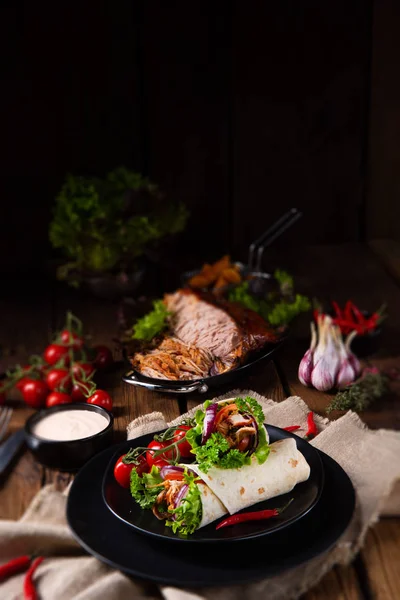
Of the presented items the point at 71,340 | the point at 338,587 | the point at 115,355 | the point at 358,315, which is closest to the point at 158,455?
the point at 338,587

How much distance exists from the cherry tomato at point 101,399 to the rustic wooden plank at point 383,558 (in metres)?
1.05

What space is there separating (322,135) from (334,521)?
3340 millimetres

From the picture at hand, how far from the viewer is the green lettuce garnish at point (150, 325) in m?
3.18

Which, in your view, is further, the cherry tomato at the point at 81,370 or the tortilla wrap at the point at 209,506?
the cherry tomato at the point at 81,370

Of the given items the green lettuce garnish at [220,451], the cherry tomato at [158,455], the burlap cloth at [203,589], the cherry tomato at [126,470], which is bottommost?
the burlap cloth at [203,589]

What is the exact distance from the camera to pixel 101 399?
271 cm

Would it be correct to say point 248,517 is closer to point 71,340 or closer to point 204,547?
point 204,547

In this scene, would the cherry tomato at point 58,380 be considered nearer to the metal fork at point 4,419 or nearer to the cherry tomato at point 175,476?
the metal fork at point 4,419

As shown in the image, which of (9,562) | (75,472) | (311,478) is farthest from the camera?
(75,472)

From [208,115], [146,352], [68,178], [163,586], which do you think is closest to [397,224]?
[208,115]

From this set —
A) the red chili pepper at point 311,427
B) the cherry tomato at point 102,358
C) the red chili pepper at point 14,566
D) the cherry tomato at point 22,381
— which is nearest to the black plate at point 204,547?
the red chili pepper at point 14,566

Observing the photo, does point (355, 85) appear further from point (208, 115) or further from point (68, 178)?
point (68, 178)

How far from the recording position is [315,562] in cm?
188

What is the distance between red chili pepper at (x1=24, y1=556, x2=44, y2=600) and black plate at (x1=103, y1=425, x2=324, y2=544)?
22 cm
